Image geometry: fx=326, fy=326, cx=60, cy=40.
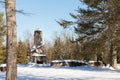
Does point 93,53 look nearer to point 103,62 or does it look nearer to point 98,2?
point 98,2

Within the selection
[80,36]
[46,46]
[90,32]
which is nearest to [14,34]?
[90,32]

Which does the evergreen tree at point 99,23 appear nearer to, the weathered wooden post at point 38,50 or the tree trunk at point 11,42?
the tree trunk at point 11,42

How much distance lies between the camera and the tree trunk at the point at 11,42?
1011 centimetres

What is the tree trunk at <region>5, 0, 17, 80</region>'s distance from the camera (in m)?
10.1

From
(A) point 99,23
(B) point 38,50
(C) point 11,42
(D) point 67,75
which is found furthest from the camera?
(B) point 38,50

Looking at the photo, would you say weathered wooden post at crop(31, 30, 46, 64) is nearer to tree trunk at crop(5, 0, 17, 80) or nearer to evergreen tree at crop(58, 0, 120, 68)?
evergreen tree at crop(58, 0, 120, 68)

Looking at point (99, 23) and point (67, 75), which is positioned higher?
point (99, 23)

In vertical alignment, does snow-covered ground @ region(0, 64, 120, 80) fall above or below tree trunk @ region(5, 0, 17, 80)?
below

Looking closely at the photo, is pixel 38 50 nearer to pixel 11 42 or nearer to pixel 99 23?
pixel 99 23

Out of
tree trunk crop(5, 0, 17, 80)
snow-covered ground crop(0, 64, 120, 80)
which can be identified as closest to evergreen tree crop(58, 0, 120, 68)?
snow-covered ground crop(0, 64, 120, 80)

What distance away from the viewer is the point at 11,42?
10.1 m

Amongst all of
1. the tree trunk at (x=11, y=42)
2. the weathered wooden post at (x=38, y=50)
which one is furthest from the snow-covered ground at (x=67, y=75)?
the weathered wooden post at (x=38, y=50)

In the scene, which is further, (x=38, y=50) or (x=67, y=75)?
(x=38, y=50)

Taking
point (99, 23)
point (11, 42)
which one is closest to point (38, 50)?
point (99, 23)
